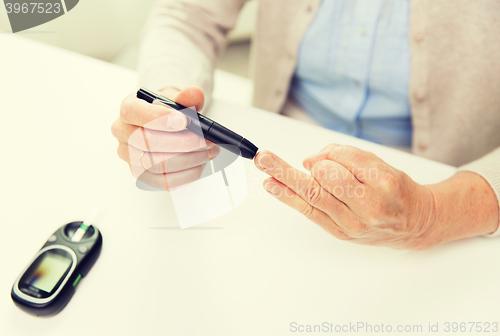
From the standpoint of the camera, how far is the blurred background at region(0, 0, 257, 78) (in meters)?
0.84

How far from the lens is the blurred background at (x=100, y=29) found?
84cm

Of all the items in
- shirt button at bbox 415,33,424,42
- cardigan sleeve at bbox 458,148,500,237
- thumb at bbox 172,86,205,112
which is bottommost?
cardigan sleeve at bbox 458,148,500,237

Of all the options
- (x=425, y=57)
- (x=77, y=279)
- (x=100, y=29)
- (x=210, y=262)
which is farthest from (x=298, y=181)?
(x=100, y=29)

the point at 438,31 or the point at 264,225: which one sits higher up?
the point at 438,31

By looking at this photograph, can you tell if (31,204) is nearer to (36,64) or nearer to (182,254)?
(182,254)

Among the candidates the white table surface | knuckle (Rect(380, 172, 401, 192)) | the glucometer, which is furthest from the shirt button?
the glucometer

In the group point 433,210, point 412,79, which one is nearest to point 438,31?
point 412,79

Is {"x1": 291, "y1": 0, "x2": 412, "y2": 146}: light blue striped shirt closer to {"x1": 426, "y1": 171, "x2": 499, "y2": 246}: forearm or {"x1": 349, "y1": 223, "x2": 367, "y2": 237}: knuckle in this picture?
{"x1": 426, "y1": 171, "x2": 499, "y2": 246}: forearm

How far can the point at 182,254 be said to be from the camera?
1.25 feet

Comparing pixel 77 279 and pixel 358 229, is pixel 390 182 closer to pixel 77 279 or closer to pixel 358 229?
pixel 358 229

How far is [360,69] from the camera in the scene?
57 centimetres

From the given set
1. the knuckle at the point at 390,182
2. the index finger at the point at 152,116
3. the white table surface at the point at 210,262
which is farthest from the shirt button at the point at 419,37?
the index finger at the point at 152,116

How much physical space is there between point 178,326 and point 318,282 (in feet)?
0.51

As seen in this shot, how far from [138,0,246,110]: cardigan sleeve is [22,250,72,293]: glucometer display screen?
0.26 meters
